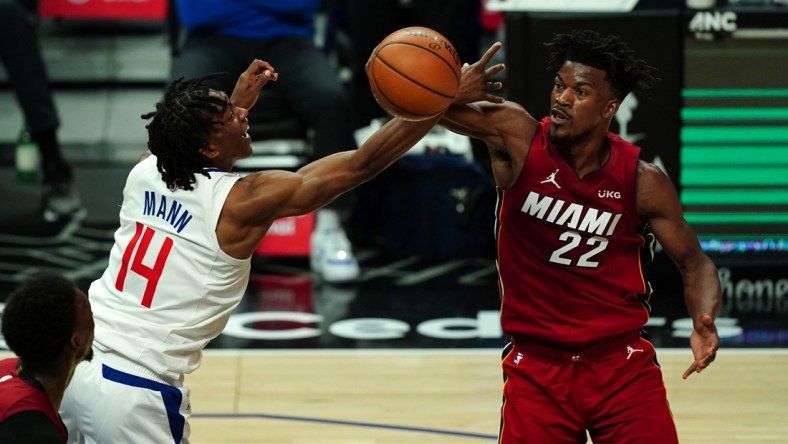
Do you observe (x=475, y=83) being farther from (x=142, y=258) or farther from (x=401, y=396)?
(x=401, y=396)

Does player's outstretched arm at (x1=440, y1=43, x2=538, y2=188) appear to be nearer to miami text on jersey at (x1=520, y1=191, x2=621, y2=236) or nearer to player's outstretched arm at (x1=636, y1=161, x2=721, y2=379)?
miami text on jersey at (x1=520, y1=191, x2=621, y2=236)

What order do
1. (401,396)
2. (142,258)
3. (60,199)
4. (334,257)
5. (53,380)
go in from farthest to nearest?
1. (60,199)
2. (334,257)
3. (401,396)
4. (142,258)
5. (53,380)

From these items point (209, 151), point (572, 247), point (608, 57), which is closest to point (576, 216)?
point (572, 247)

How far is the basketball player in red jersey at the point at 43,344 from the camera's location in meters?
3.42

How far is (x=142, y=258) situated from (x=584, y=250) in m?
1.39

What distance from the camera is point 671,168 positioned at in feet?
24.7

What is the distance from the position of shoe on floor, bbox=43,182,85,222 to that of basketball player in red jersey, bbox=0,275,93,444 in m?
5.36

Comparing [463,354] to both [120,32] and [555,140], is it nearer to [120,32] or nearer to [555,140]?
[555,140]

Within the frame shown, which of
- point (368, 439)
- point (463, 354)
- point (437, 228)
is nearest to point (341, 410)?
point (368, 439)

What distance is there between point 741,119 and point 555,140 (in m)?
3.48

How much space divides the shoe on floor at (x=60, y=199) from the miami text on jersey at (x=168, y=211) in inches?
191

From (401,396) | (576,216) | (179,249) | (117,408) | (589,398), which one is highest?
(179,249)

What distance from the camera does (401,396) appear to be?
6.16 metres

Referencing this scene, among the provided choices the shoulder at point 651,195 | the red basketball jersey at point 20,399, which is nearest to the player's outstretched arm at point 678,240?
the shoulder at point 651,195
